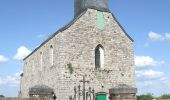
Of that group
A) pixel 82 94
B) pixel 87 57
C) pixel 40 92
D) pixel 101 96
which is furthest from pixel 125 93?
pixel 87 57

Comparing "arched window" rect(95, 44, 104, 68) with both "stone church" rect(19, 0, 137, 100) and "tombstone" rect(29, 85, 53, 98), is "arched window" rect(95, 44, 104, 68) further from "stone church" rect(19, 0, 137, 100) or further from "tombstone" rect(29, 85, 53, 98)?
"tombstone" rect(29, 85, 53, 98)

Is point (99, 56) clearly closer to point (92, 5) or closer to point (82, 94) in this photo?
point (82, 94)

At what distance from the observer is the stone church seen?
2256 centimetres

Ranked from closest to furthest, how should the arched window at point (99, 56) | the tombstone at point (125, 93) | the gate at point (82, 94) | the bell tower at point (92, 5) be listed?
the tombstone at point (125, 93) → the gate at point (82, 94) → the arched window at point (99, 56) → the bell tower at point (92, 5)

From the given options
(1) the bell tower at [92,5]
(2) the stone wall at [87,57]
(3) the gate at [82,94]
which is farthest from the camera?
(1) the bell tower at [92,5]

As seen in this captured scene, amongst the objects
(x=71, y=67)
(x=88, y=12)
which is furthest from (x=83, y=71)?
(x=88, y=12)

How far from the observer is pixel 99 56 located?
2448 centimetres

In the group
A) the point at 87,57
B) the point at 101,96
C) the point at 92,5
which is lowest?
the point at 101,96

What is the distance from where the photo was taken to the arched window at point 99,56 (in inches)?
955

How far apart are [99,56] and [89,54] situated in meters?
1.14

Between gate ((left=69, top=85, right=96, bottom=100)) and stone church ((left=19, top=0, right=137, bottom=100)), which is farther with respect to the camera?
stone church ((left=19, top=0, right=137, bottom=100))

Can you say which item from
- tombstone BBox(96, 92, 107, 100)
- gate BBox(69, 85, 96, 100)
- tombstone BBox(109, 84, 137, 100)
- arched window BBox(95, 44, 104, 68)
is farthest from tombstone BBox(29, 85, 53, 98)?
arched window BBox(95, 44, 104, 68)

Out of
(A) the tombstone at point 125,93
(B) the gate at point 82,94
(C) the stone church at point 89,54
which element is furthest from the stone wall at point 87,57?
(A) the tombstone at point 125,93

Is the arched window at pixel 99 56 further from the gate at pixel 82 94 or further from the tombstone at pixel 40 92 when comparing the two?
the tombstone at pixel 40 92
